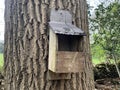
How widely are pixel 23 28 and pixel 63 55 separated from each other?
381mm

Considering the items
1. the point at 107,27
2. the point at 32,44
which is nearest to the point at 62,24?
the point at 32,44

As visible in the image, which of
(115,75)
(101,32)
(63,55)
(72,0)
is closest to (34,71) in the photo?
(63,55)

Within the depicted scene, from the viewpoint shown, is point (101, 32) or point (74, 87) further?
point (101, 32)

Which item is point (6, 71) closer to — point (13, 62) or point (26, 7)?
point (13, 62)

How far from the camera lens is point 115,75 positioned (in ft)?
26.5

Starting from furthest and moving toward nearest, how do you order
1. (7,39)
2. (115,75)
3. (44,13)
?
1. (115,75)
2. (7,39)
3. (44,13)

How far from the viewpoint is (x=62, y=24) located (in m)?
1.78

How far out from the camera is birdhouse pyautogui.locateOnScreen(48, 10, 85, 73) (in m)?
1.67

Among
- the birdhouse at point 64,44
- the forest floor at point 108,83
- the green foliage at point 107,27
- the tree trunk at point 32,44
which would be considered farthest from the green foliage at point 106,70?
the birdhouse at point 64,44

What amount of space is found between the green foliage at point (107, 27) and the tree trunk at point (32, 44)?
479cm

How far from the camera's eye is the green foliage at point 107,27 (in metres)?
6.53

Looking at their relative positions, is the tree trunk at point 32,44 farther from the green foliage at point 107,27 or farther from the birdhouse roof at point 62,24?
the green foliage at point 107,27

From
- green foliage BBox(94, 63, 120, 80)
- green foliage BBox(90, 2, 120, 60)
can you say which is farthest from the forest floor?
green foliage BBox(90, 2, 120, 60)

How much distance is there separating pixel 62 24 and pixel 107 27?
5.06 metres
